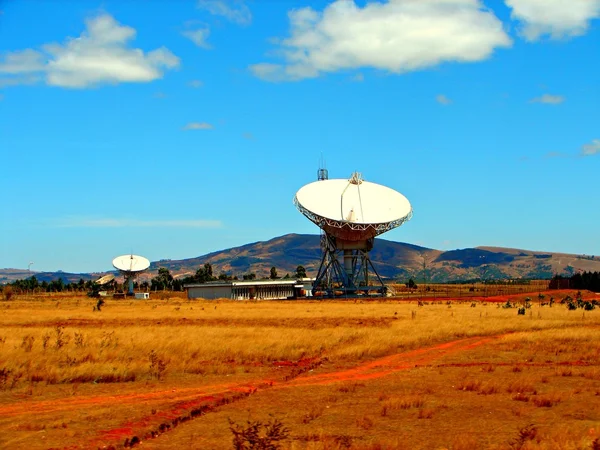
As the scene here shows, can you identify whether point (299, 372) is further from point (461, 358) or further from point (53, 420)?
point (53, 420)

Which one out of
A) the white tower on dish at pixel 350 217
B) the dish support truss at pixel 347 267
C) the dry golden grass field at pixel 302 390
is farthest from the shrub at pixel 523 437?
the dish support truss at pixel 347 267

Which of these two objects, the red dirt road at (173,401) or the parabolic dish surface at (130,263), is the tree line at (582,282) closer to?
the parabolic dish surface at (130,263)

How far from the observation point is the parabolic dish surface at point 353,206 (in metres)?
102

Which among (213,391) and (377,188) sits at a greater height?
(377,188)

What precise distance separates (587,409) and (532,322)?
1225 inches

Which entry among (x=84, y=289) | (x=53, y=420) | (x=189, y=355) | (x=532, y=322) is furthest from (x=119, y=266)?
(x=53, y=420)

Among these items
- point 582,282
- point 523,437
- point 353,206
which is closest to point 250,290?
point 353,206

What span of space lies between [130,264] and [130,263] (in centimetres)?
31

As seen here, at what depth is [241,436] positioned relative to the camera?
1623 centimetres

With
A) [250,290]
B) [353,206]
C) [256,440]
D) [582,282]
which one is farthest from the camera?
[582,282]

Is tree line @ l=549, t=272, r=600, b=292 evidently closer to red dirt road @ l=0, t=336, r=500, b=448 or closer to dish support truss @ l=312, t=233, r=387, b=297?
dish support truss @ l=312, t=233, r=387, b=297

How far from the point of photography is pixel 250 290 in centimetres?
12319

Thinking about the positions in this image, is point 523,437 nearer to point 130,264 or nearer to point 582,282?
point 582,282

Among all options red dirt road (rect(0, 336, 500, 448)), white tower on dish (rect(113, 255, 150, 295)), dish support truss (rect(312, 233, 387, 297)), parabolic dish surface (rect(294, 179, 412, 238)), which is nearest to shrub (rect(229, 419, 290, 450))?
red dirt road (rect(0, 336, 500, 448))
